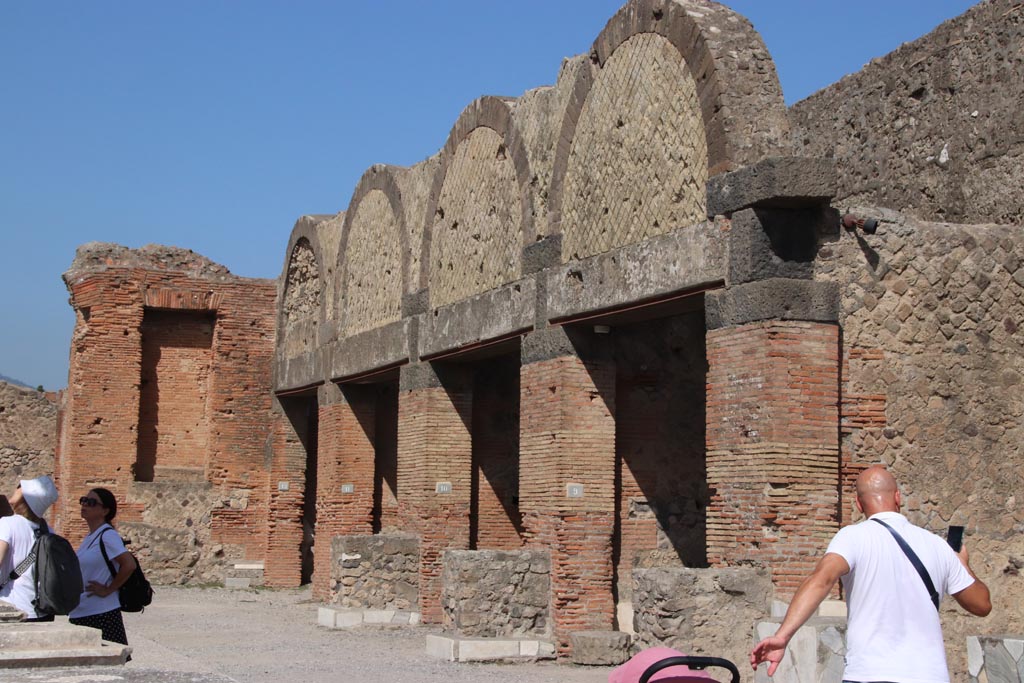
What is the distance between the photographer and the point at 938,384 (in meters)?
9.25

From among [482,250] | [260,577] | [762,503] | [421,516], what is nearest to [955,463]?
[762,503]

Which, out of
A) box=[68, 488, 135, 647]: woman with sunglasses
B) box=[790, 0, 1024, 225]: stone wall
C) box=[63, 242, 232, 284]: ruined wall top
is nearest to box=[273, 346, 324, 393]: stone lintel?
box=[63, 242, 232, 284]: ruined wall top

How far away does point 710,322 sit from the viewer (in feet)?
31.1

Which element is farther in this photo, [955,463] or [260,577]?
[260,577]

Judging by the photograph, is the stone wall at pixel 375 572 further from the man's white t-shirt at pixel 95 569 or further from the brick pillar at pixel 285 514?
the man's white t-shirt at pixel 95 569

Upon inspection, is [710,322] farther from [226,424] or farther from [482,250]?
[226,424]

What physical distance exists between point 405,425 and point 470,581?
3524 millimetres

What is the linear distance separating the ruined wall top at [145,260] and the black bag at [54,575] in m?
13.5

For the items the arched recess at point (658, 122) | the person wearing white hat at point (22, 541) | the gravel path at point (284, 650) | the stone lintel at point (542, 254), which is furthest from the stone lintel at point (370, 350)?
the person wearing white hat at point (22, 541)

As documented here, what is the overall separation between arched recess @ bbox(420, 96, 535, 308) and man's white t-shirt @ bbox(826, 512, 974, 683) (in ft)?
26.3

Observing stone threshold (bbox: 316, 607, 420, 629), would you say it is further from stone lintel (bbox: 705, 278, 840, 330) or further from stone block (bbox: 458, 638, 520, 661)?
stone lintel (bbox: 705, 278, 840, 330)

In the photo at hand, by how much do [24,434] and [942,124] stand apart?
17.3 m

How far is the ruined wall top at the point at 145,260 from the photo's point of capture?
64.0 feet

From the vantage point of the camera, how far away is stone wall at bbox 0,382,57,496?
2334 cm
